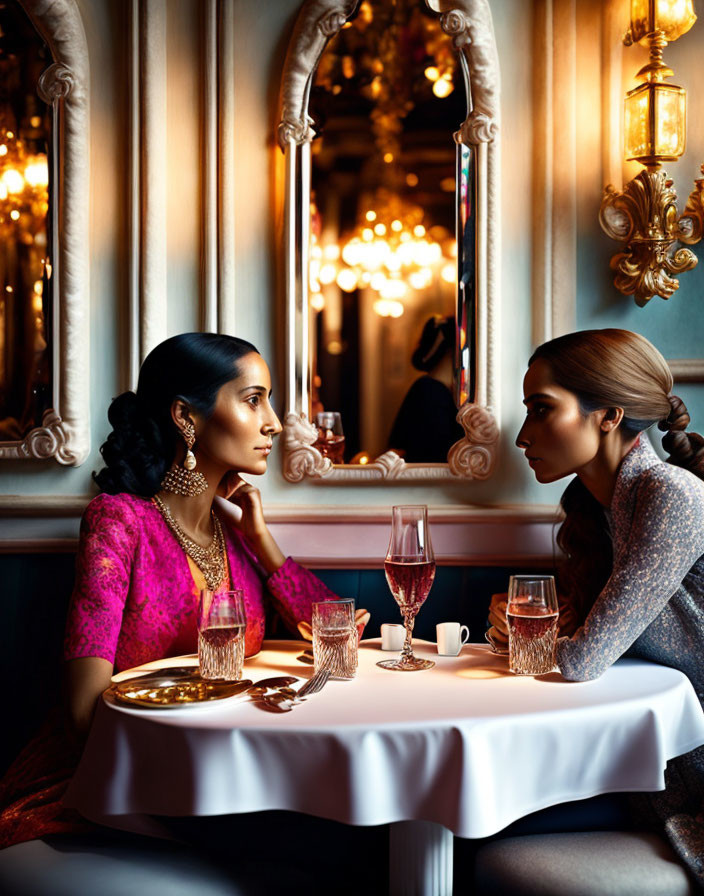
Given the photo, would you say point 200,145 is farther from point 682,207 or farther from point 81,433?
point 682,207

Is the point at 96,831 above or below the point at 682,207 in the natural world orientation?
below

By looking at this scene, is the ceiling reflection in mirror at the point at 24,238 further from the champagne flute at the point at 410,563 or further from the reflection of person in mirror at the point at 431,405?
the champagne flute at the point at 410,563

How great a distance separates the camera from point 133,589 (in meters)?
1.90

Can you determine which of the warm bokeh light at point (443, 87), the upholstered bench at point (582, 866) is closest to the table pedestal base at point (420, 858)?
the upholstered bench at point (582, 866)

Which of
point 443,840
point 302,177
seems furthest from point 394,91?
point 443,840

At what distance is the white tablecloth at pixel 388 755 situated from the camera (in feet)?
4.27

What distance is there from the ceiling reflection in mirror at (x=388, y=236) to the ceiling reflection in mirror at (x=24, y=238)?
762mm

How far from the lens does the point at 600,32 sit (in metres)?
2.52

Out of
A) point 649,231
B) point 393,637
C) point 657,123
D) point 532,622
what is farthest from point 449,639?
point 657,123

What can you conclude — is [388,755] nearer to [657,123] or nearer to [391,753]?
[391,753]

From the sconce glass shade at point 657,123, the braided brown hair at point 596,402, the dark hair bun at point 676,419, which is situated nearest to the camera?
the braided brown hair at point 596,402

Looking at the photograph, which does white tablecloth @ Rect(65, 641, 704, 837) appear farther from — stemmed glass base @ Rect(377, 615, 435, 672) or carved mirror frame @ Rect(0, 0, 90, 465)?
carved mirror frame @ Rect(0, 0, 90, 465)

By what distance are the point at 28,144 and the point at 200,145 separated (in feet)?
1.59

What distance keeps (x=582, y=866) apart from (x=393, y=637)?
0.56 m
